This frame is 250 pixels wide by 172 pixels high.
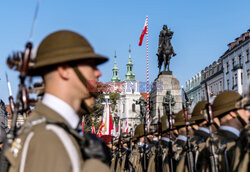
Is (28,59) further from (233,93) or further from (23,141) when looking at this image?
(233,93)

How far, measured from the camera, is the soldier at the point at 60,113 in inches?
85.3

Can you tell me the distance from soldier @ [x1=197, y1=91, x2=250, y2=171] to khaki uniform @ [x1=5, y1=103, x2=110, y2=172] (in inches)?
119

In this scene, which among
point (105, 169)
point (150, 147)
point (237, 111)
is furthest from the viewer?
point (150, 147)

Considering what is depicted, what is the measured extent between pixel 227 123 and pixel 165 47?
16.7 meters

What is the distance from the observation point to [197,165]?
6777mm

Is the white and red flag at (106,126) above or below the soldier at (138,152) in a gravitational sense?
above

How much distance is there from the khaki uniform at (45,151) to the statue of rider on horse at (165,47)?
1929 cm

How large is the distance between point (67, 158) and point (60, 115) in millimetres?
418

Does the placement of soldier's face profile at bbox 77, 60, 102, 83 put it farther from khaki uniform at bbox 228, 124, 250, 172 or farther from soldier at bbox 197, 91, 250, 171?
soldier at bbox 197, 91, 250, 171

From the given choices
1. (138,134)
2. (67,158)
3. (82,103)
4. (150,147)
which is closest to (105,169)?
(67,158)

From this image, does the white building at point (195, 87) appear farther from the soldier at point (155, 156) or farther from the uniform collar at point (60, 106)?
the uniform collar at point (60, 106)

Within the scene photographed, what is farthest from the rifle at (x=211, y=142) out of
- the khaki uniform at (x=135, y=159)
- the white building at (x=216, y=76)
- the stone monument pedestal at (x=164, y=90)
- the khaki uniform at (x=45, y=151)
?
the white building at (x=216, y=76)

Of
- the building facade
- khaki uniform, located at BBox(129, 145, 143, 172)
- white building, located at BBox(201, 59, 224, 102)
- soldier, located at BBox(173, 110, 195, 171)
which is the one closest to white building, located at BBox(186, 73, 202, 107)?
the building facade

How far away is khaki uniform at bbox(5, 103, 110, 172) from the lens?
6.97 ft
